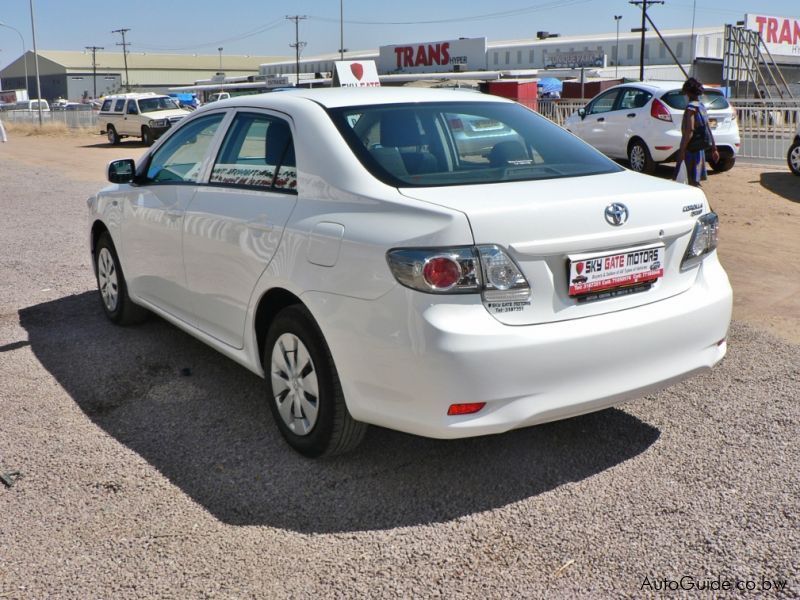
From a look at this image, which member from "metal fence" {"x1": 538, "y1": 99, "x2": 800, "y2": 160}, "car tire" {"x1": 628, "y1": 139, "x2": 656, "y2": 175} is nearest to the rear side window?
"car tire" {"x1": 628, "y1": 139, "x2": 656, "y2": 175}

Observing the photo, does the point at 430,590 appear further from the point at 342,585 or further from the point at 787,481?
the point at 787,481

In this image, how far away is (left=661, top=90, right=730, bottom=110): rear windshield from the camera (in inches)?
605

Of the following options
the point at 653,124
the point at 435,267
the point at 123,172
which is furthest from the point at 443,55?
the point at 435,267

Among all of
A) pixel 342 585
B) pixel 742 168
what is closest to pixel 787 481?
pixel 342 585

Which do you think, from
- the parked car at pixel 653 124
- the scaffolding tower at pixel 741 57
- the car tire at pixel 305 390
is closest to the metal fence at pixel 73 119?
the scaffolding tower at pixel 741 57

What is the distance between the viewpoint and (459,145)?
444 cm

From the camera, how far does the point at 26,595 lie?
3098 millimetres

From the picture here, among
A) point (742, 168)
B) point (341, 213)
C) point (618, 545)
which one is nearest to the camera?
point (618, 545)

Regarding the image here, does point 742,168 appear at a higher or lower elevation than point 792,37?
lower

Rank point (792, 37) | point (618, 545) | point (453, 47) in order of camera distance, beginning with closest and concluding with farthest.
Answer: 1. point (618, 545)
2. point (792, 37)
3. point (453, 47)

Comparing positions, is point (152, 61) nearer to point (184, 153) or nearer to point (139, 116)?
point (139, 116)

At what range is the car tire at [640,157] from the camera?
15828 mm

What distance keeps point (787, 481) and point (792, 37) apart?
68.8 metres

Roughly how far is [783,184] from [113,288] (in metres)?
11.3
